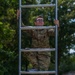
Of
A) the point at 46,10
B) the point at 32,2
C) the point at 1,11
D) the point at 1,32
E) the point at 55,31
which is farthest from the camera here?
the point at 46,10

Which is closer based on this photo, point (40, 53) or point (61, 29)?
point (40, 53)

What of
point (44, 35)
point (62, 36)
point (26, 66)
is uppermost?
point (44, 35)

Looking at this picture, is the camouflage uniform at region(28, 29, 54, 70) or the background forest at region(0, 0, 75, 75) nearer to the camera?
the camouflage uniform at region(28, 29, 54, 70)

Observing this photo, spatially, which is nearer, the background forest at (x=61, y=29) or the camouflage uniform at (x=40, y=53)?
the camouflage uniform at (x=40, y=53)

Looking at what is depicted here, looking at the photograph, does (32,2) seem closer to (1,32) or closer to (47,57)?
(1,32)

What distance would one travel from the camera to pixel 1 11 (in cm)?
866

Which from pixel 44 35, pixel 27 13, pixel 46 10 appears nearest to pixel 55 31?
pixel 44 35

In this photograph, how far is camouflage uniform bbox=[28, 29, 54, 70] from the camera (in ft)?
19.5

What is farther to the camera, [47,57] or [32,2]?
[32,2]

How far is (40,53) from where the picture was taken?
5953mm

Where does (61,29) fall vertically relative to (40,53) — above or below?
below

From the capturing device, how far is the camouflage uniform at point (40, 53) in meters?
5.95

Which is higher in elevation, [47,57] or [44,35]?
[44,35]

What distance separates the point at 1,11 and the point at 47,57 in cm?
311
